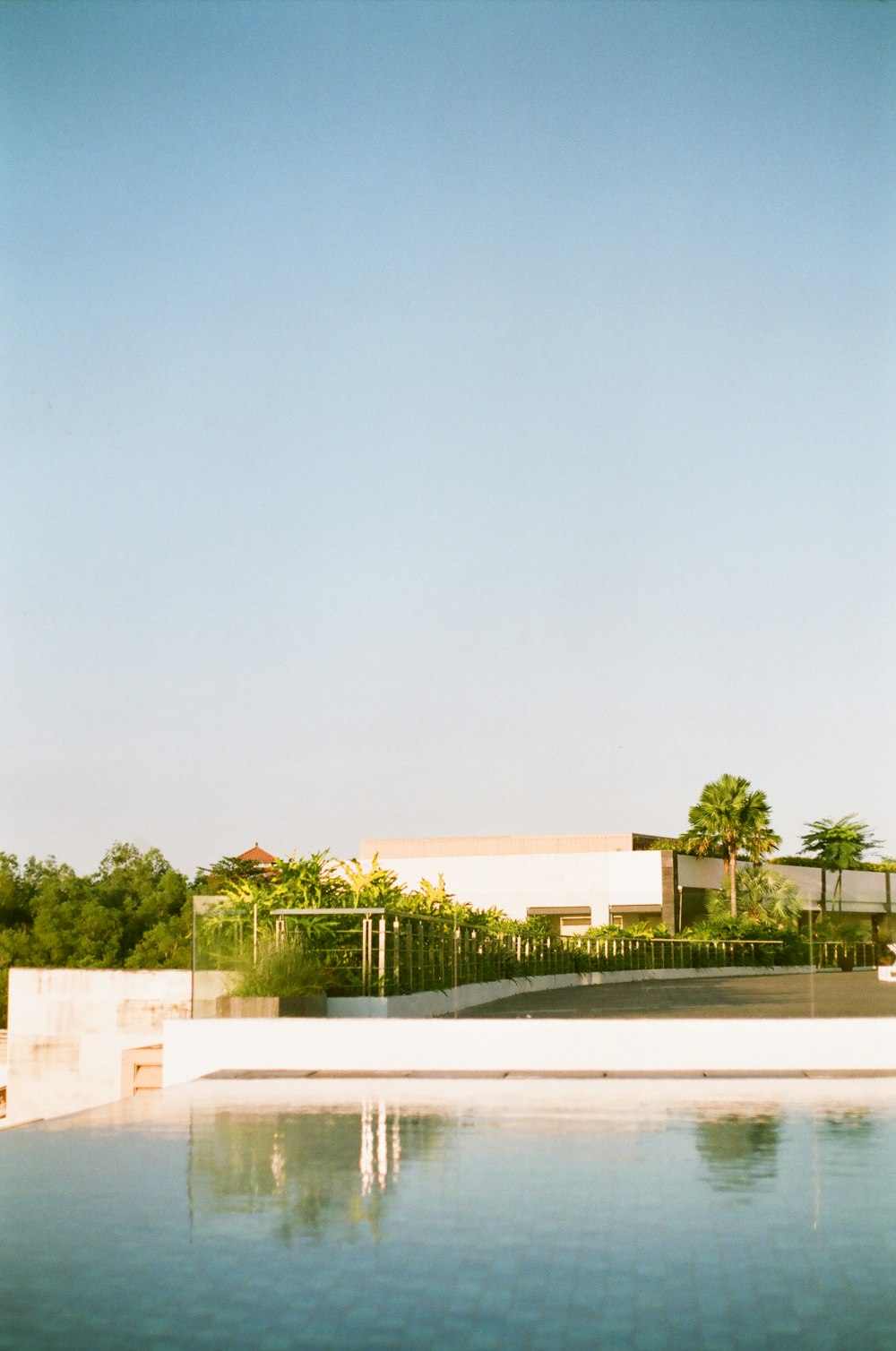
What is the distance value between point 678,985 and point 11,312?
21404mm

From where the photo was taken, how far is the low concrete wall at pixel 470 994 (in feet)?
48.2

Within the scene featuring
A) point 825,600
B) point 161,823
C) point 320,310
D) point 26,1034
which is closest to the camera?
point 320,310

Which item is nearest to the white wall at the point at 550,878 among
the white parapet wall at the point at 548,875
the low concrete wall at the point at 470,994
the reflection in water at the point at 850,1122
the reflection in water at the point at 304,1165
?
the white parapet wall at the point at 548,875

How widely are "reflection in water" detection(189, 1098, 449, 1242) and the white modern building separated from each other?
154 feet

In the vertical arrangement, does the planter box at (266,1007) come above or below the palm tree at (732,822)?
below

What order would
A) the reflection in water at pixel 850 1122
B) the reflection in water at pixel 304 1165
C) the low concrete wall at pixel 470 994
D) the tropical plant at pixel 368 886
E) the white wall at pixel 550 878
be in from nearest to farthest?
the reflection in water at pixel 304 1165
the reflection in water at pixel 850 1122
the low concrete wall at pixel 470 994
the tropical plant at pixel 368 886
the white wall at pixel 550 878

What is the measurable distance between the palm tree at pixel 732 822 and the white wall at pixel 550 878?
10.1 feet

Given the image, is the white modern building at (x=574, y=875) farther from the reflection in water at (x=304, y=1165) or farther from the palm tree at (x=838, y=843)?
the reflection in water at (x=304, y=1165)

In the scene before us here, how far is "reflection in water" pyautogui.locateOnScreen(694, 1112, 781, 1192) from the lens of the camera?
6.68 m

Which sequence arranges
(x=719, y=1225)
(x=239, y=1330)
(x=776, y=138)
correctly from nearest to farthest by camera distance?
(x=239, y=1330)
(x=719, y=1225)
(x=776, y=138)

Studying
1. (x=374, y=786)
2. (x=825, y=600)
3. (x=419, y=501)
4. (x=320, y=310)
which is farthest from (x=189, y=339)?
(x=374, y=786)

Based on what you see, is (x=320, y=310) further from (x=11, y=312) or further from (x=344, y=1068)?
(x=344, y=1068)

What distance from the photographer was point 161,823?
36469 millimetres

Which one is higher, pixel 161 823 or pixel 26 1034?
pixel 161 823
